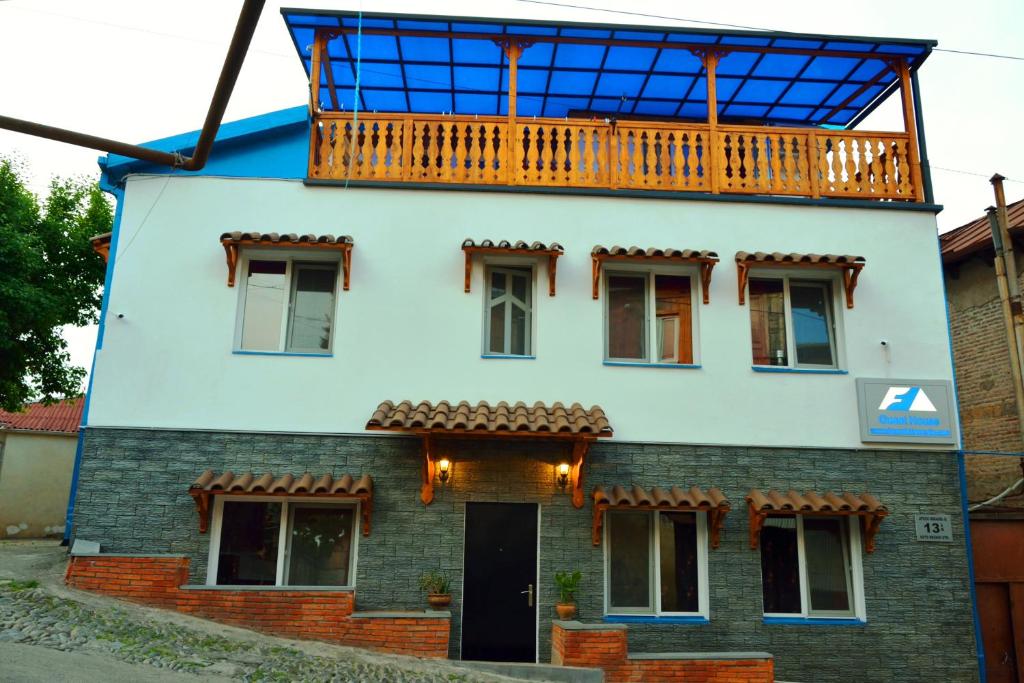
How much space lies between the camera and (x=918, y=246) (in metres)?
10.6

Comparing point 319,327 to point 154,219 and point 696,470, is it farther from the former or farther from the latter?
point 696,470

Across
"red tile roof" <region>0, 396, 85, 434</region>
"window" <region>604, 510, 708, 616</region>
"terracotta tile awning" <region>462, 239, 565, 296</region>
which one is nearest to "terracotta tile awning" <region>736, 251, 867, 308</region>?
"terracotta tile awning" <region>462, 239, 565, 296</region>

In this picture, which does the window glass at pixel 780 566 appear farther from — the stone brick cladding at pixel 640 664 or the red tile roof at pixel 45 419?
the red tile roof at pixel 45 419

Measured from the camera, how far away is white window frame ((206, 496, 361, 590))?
30.3ft

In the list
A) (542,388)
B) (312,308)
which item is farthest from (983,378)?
(312,308)

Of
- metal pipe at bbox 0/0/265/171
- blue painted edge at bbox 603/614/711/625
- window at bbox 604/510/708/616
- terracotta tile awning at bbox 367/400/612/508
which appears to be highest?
metal pipe at bbox 0/0/265/171

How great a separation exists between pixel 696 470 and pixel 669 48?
5.88m

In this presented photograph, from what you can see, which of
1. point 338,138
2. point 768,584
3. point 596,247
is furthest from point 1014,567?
point 338,138

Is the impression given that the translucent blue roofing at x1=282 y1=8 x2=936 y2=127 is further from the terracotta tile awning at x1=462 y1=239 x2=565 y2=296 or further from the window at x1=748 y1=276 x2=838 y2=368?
the window at x1=748 y1=276 x2=838 y2=368

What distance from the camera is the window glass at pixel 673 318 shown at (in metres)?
Result: 10.3

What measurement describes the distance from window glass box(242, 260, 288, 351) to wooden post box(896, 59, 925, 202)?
28.2ft

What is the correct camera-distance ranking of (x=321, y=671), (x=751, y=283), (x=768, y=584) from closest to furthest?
(x=321, y=671) < (x=768, y=584) < (x=751, y=283)

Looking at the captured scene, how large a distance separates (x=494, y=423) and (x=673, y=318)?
10.0 ft

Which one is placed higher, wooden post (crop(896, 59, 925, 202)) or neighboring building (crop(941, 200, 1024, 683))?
wooden post (crop(896, 59, 925, 202))
